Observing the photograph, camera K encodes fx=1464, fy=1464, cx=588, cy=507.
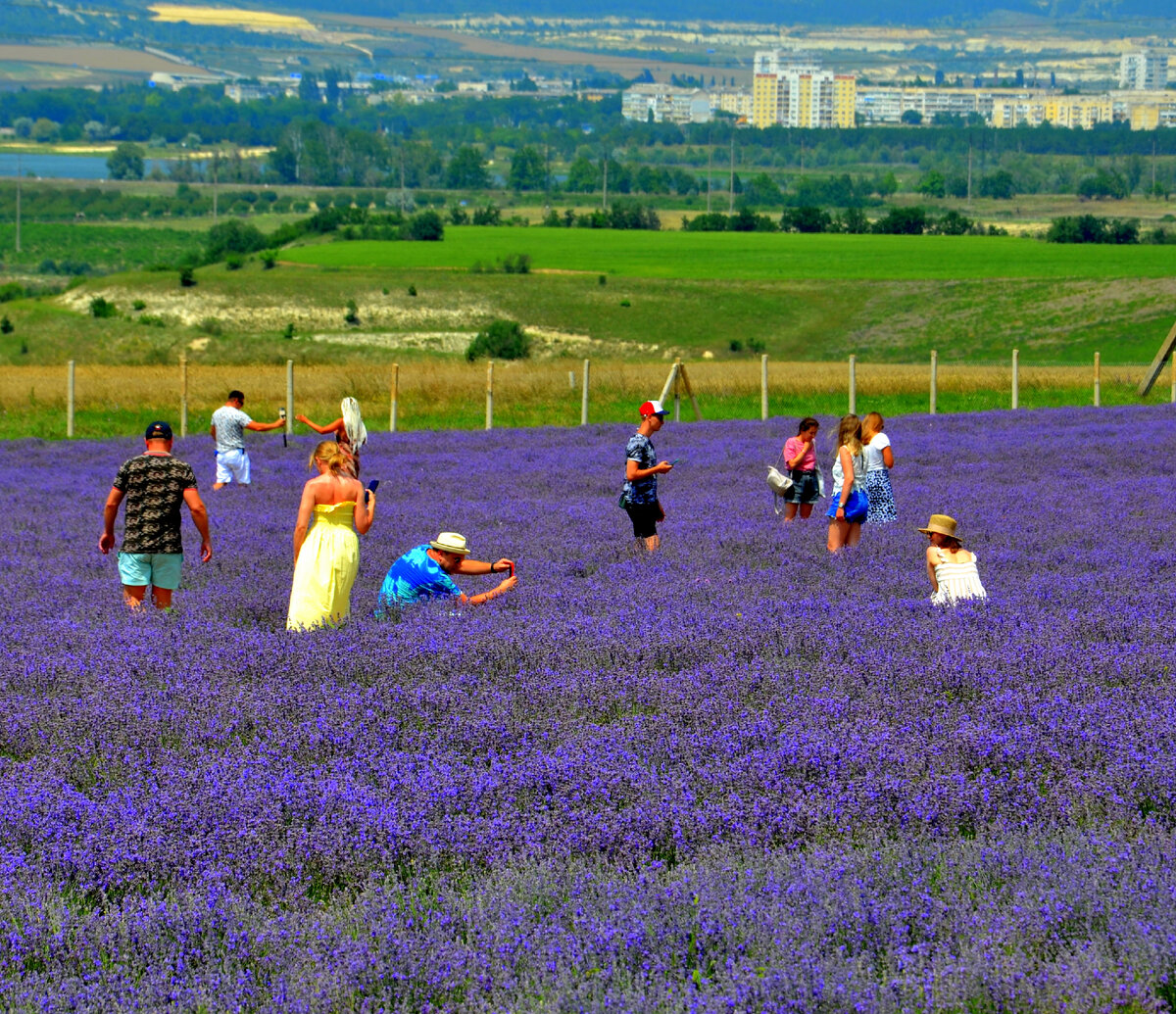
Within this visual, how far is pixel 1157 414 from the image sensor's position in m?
28.0

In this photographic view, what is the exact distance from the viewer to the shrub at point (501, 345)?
64.7 metres

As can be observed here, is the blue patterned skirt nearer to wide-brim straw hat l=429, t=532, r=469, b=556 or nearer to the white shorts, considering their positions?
wide-brim straw hat l=429, t=532, r=469, b=556

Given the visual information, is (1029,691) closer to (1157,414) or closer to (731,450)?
(731,450)

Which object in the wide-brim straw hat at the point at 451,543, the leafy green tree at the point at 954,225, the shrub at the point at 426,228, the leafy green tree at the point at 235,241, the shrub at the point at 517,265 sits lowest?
the wide-brim straw hat at the point at 451,543

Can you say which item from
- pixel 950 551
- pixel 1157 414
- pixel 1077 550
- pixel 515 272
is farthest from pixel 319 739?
pixel 515 272

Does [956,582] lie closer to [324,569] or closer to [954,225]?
[324,569]

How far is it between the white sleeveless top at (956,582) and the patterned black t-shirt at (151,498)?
509cm

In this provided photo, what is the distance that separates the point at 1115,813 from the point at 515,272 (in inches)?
3832

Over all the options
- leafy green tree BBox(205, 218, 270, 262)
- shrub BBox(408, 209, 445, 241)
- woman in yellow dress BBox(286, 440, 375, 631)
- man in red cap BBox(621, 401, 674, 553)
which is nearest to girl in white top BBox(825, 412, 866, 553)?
man in red cap BBox(621, 401, 674, 553)

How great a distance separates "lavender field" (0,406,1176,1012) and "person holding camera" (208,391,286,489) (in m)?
7.62

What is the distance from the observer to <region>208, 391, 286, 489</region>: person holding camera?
18.9 meters

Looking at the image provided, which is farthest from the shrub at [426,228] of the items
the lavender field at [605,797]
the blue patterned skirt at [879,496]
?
the lavender field at [605,797]

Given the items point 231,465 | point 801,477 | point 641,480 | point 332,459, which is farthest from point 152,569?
point 231,465

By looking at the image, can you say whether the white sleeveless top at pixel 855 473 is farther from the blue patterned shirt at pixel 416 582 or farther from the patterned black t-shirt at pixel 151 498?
the patterned black t-shirt at pixel 151 498
